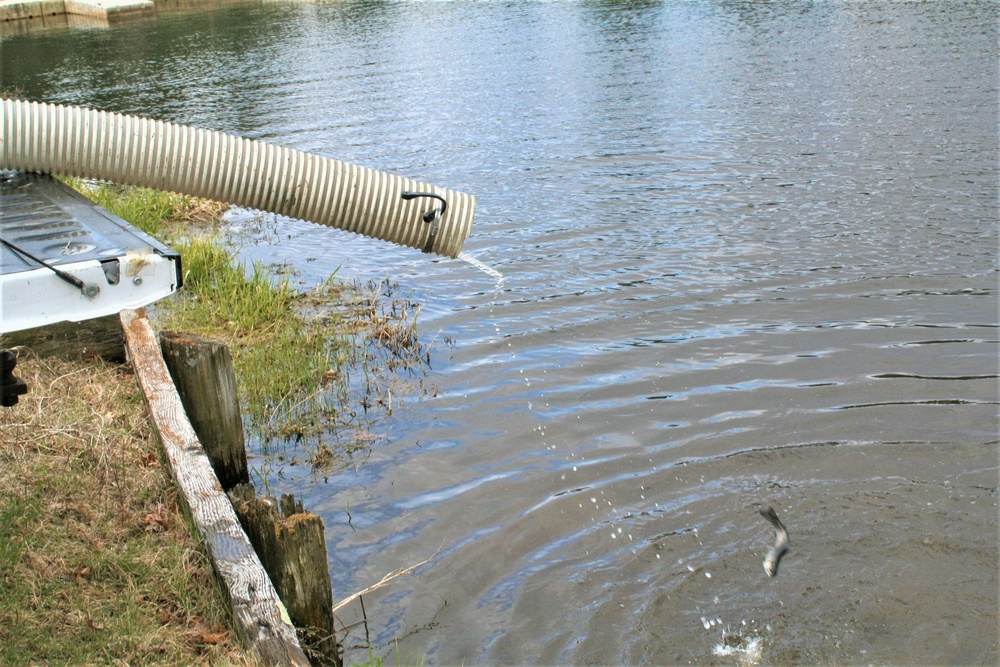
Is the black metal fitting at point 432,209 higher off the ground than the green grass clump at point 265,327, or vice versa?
the black metal fitting at point 432,209

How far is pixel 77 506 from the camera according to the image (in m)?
4.30

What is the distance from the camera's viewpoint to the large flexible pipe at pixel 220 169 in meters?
5.27

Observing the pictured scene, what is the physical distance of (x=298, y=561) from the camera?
368 centimetres

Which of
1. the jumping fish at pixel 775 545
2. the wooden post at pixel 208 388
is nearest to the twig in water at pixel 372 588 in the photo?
the wooden post at pixel 208 388

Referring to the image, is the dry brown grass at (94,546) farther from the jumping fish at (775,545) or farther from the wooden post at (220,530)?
the jumping fish at (775,545)

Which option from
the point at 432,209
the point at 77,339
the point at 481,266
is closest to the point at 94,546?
the point at 77,339

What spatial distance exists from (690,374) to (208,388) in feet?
11.1

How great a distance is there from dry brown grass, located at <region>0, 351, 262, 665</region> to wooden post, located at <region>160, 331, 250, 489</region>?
277 millimetres

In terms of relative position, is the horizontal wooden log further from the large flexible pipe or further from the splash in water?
the splash in water

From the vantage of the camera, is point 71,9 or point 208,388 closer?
point 208,388

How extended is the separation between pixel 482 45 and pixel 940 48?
9.93 meters

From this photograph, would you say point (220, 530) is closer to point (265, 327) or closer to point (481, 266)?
point (481, 266)

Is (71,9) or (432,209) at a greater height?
(71,9)

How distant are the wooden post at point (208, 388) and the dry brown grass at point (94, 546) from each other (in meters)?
0.28
